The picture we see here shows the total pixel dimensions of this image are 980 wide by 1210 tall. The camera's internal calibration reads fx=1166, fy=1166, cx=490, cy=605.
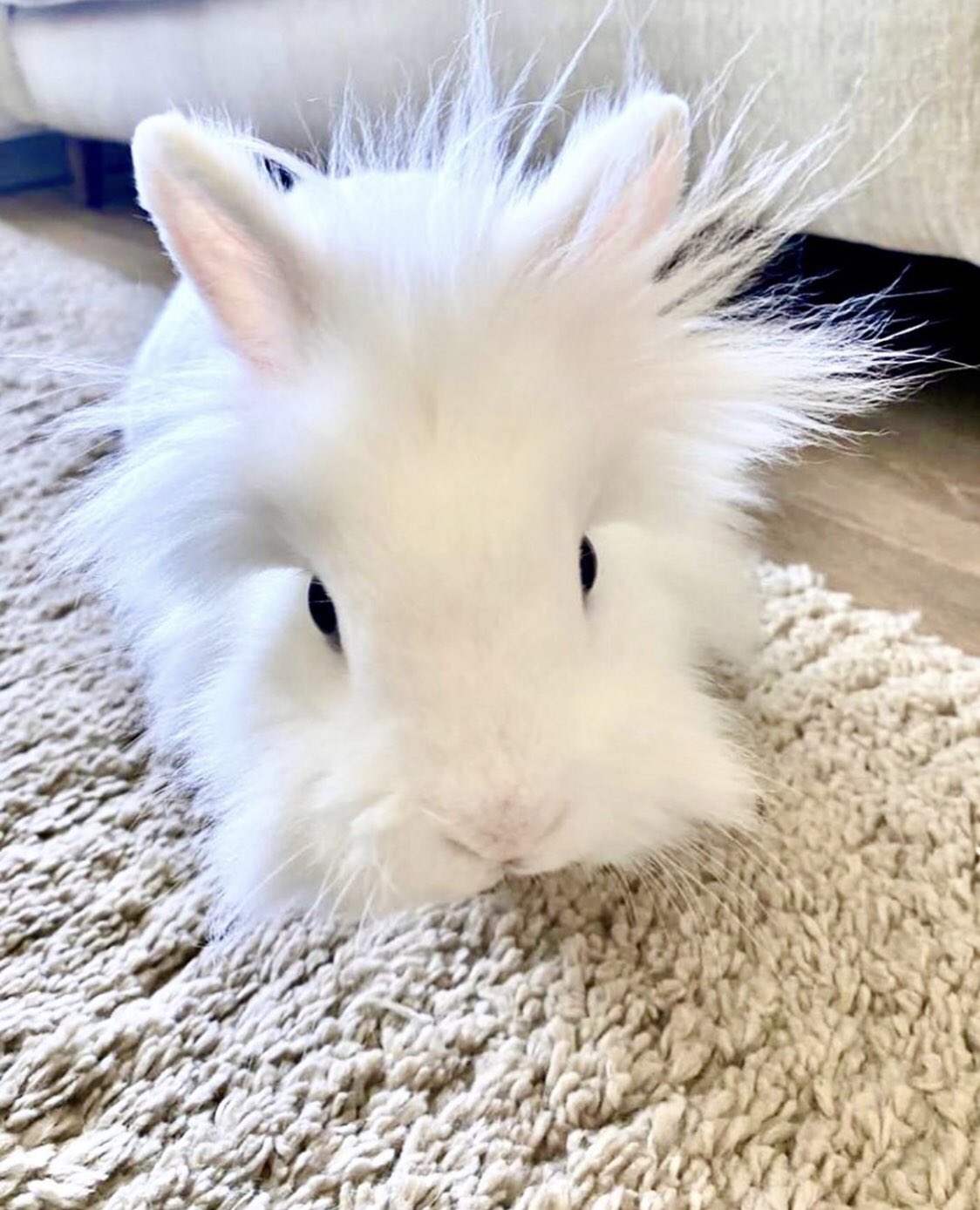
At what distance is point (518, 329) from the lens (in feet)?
2.74

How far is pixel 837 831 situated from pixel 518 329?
53 cm

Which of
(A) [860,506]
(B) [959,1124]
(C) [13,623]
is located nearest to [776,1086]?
(B) [959,1124]

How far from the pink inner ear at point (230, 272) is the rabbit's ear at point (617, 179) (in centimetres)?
20

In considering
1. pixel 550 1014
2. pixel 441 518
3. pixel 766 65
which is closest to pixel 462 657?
pixel 441 518

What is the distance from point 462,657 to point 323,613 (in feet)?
0.54

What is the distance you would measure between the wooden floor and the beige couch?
1.06 feet

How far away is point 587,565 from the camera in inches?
35.0

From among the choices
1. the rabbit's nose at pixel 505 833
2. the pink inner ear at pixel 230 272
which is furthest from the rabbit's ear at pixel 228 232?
the rabbit's nose at pixel 505 833

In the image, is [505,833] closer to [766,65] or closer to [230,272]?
[230,272]

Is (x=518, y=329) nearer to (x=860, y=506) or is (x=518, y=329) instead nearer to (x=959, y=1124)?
(x=959, y=1124)

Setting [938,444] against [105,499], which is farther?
[938,444]

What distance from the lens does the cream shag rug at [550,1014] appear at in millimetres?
796

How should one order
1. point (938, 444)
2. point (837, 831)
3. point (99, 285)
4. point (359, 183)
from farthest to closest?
point (99, 285), point (938, 444), point (837, 831), point (359, 183)

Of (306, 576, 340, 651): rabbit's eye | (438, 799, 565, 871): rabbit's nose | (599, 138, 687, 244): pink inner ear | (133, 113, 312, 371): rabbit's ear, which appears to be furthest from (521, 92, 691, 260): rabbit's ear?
(438, 799, 565, 871): rabbit's nose
